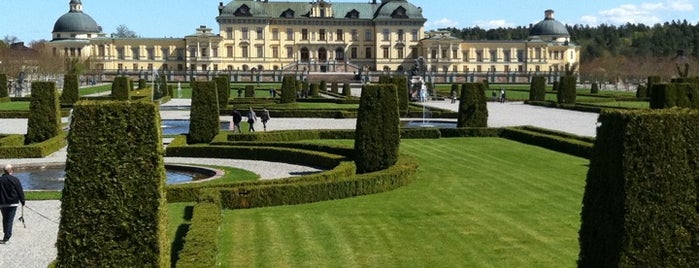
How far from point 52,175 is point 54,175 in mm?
38

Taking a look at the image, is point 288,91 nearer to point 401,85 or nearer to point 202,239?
point 401,85

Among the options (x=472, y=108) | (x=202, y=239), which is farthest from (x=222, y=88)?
(x=202, y=239)

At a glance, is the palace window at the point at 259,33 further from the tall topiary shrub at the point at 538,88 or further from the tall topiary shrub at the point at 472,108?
the tall topiary shrub at the point at 472,108

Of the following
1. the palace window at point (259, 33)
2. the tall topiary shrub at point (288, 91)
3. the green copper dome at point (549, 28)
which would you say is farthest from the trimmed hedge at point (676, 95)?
the green copper dome at point (549, 28)

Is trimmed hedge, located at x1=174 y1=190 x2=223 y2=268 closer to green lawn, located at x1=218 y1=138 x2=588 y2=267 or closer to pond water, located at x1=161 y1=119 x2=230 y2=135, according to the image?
green lawn, located at x1=218 y1=138 x2=588 y2=267

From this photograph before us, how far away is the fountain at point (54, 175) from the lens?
14.6 m

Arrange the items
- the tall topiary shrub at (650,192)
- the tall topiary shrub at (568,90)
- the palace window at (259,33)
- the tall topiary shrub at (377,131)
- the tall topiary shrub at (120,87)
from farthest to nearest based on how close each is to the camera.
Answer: the palace window at (259,33)
the tall topiary shrub at (568,90)
the tall topiary shrub at (120,87)
the tall topiary shrub at (377,131)
the tall topiary shrub at (650,192)

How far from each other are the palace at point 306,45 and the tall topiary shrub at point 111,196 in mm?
76885

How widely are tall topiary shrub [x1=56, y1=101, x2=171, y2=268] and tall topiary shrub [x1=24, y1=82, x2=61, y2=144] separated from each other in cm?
1556

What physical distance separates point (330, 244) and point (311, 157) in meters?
8.13

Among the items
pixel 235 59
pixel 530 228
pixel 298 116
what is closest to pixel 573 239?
pixel 530 228

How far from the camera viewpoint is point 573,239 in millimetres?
9258

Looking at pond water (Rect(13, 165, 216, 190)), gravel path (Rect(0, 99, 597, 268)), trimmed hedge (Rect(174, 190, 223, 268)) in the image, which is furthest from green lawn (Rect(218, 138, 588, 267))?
pond water (Rect(13, 165, 216, 190))

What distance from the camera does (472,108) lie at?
931 inches
